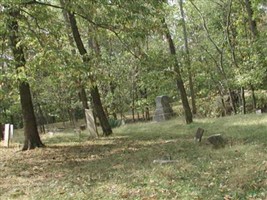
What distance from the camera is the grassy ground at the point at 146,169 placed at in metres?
6.16

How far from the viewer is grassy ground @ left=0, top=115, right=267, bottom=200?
243 inches

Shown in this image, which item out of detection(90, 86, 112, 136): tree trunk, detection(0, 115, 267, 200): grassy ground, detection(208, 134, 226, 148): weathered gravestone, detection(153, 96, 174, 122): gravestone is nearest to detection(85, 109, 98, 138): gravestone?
detection(90, 86, 112, 136): tree trunk

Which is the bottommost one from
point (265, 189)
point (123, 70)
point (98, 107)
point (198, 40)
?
point (265, 189)

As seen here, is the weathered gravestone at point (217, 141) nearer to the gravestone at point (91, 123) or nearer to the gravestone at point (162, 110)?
the gravestone at point (91, 123)

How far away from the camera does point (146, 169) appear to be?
7949 millimetres

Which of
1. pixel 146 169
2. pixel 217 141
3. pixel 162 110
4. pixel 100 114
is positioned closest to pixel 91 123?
pixel 100 114

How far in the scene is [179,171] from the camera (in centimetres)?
739

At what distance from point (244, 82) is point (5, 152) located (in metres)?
10.2

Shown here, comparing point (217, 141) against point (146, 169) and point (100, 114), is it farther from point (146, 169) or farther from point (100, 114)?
point (100, 114)

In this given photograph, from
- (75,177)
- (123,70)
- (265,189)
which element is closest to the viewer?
(265,189)

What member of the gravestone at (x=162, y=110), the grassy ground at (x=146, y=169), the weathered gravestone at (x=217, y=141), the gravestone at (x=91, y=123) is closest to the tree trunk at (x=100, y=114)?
the gravestone at (x=91, y=123)

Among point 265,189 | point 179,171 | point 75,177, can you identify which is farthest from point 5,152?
point 265,189

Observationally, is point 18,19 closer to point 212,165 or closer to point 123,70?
point 212,165

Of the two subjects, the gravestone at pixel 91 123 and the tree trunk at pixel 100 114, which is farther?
the tree trunk at pixel 100 114
